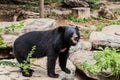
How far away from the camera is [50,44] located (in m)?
5.61

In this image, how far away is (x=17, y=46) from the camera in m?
5.80

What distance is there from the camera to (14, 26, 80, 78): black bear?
542 cm

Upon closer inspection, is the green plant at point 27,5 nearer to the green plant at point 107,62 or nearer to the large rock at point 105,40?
the large rock at point 105,40

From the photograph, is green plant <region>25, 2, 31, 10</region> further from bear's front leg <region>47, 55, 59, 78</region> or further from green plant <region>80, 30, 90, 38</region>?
bear's front leg <region>47, 55, 59, 78</region>

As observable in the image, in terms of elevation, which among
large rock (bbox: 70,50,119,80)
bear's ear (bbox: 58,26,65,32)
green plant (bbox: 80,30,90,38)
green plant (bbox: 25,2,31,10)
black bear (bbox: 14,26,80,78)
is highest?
bear's ear (bbox: 58,26,65,32)

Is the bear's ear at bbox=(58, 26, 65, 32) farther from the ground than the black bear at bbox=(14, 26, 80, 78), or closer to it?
farther from the ground

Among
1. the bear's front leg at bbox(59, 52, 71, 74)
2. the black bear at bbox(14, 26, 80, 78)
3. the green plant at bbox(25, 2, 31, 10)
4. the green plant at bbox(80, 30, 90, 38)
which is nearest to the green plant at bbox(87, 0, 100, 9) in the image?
the green plant at bbox(25, 2, 31, 10)

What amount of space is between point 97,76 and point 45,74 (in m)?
0.96

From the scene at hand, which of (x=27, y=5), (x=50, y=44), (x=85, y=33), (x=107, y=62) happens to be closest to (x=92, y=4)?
(x=27, y=5)

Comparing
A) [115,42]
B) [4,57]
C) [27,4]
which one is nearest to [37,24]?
[4,57]

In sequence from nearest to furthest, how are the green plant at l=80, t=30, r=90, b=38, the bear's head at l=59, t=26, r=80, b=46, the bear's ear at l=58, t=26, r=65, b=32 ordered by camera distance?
the bear's head at l=59, t=26, r=80, b=46
the bear's ear at l=58, t=26, r=65, b=32
the green plant at l=80, t=30, r=90, b=38

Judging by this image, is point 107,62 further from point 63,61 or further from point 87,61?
point 87,61

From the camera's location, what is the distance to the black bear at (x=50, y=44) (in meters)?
5.42

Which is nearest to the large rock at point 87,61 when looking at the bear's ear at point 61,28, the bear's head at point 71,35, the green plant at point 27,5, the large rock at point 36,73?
the large rock at point 36,73
